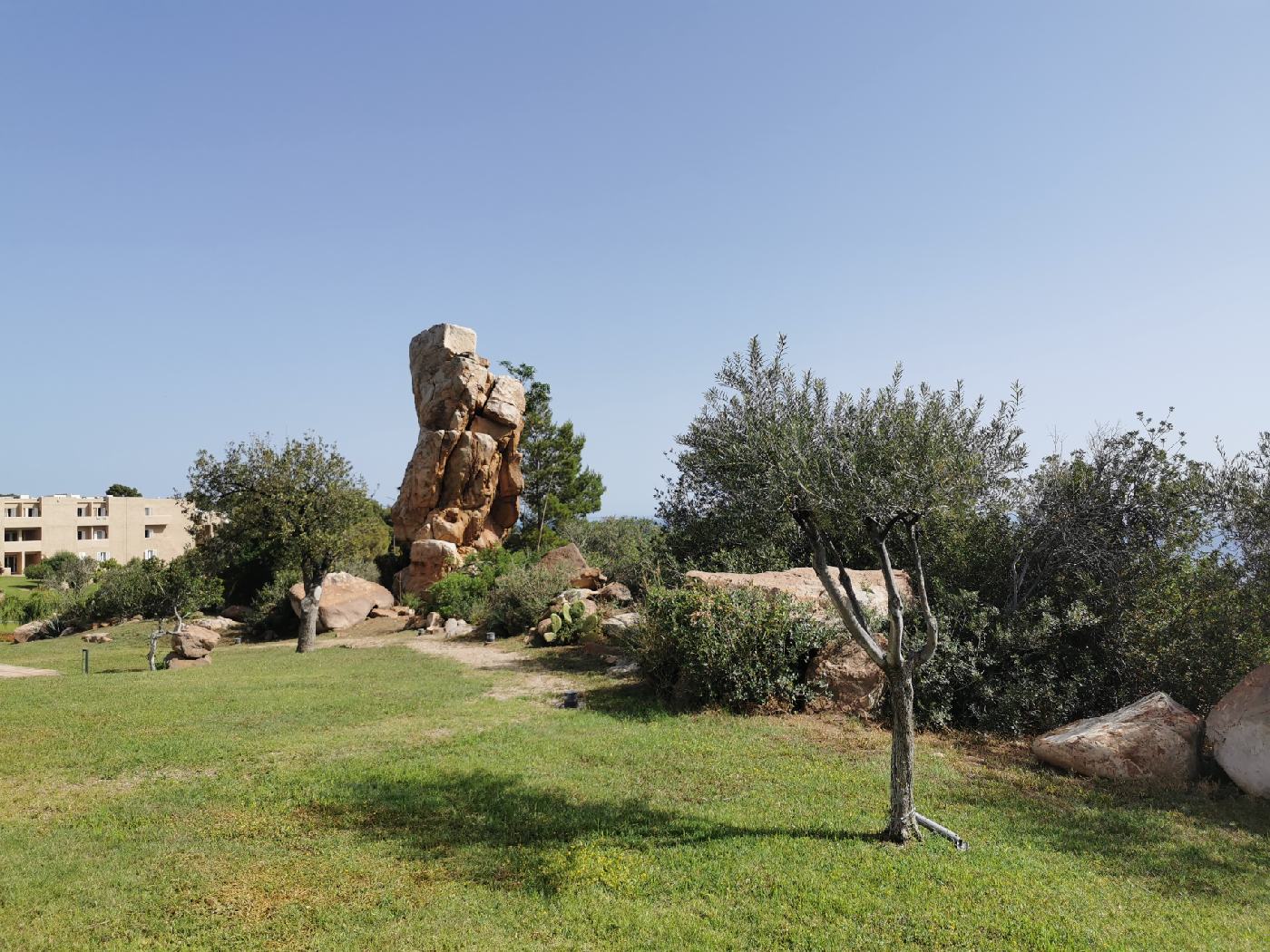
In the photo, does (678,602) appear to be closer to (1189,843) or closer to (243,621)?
(1189,843)

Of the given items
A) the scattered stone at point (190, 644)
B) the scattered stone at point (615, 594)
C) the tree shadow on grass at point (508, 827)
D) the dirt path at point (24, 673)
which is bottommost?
the tree shadow on grass at point (508, 827)

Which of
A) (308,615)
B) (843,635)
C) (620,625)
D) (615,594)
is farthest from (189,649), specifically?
(843,635)

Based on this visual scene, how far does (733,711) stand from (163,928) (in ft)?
29.8

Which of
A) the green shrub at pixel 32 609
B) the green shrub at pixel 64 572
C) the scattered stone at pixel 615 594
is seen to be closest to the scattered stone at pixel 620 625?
the scattered stone at pixel 615 594

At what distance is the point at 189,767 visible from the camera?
32.8 ft

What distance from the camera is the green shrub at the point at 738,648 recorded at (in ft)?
42.9

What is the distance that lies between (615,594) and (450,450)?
1436 cm

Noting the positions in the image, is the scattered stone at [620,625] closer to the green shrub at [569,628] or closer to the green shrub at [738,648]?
the green shrub at [569,628]

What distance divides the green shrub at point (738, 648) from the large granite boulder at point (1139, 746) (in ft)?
13.2

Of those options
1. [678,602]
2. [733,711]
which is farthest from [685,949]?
[678,602]

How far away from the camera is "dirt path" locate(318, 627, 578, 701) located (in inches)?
619

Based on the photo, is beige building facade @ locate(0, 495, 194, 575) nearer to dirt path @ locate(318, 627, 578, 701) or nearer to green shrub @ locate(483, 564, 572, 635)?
dirt path @ locate(318, 627, 578, 701)

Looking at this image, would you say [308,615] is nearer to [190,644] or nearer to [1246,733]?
[190,644]

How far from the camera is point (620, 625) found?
60.2 feet
